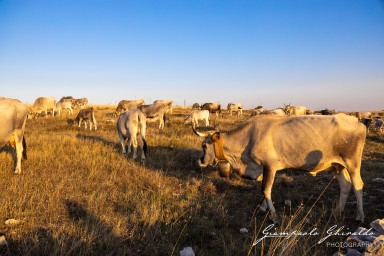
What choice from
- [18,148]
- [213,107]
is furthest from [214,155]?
[213,107]

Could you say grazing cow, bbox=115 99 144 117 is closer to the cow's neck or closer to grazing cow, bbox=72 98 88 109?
grazing cow, bbox=72 98 88 109

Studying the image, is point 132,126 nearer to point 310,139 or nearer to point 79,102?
point 310,139

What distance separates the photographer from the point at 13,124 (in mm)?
8867

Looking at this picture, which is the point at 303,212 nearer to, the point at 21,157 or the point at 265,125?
the point at 265,125

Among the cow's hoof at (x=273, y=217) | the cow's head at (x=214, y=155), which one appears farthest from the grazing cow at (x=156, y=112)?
the cow's hoof at (x=273, y=217)

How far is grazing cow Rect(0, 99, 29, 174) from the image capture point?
→ 849 centimetres

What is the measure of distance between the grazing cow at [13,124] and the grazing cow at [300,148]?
20.4 feet

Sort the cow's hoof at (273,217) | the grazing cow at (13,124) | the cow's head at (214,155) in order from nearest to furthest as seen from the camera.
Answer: the cow's hoof at (273,217) < the cow's head at (214,155) < the grazing cow at (13,124)

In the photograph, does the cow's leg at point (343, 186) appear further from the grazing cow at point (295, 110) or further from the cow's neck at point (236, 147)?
the grazing cow at point (295, 110)

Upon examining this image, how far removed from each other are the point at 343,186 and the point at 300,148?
54.5 inches

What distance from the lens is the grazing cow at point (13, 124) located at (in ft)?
27.9

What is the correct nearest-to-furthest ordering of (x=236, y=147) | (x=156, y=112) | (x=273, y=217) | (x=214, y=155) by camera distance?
(x=273, y=217) → (x=236, y=147) → (x=214, y=155) → (x=156, y=112)

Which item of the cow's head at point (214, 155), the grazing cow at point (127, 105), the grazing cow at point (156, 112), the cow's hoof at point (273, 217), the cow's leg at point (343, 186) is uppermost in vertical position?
the grazing cow at point (127, 105)

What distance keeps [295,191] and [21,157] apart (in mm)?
8302
